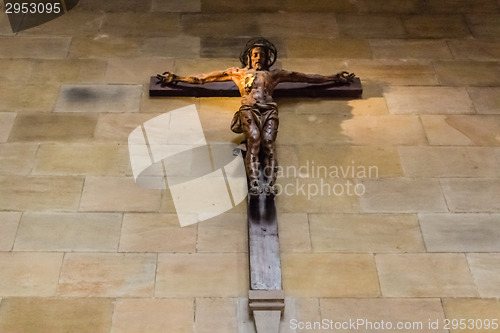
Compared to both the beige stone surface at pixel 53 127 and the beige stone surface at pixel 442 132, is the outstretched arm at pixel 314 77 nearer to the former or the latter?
the beige stone surface at pixel 442 132

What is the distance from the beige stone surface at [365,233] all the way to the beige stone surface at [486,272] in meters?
0.51

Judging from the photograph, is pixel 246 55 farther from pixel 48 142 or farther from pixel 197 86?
pixel 48 142

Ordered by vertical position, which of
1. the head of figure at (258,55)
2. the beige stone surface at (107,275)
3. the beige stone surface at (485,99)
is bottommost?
the beige stone surface at (107,275)

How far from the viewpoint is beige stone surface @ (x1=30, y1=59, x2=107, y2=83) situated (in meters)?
6.78

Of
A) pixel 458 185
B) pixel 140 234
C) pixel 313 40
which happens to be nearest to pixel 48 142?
pixel 140 234

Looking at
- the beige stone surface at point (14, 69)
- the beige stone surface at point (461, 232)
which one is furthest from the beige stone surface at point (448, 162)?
the beige stone surface at point (14, 69)

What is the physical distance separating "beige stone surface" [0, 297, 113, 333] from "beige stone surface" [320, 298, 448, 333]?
6.69 feet

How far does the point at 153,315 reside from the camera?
4.92 metres

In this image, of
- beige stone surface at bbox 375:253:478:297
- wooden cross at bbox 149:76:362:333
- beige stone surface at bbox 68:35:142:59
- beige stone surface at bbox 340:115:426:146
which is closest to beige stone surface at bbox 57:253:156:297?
wooden cross at bbox 149:76:362:333

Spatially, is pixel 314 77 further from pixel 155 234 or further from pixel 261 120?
pixel 155 234

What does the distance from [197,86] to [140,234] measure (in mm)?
1975

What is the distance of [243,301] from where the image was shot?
501 cm

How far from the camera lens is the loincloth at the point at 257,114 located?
18.5 ft

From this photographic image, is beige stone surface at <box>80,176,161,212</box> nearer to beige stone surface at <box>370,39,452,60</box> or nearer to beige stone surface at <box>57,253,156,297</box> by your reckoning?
beige stone surface at <box>57,253,156,297</box>
